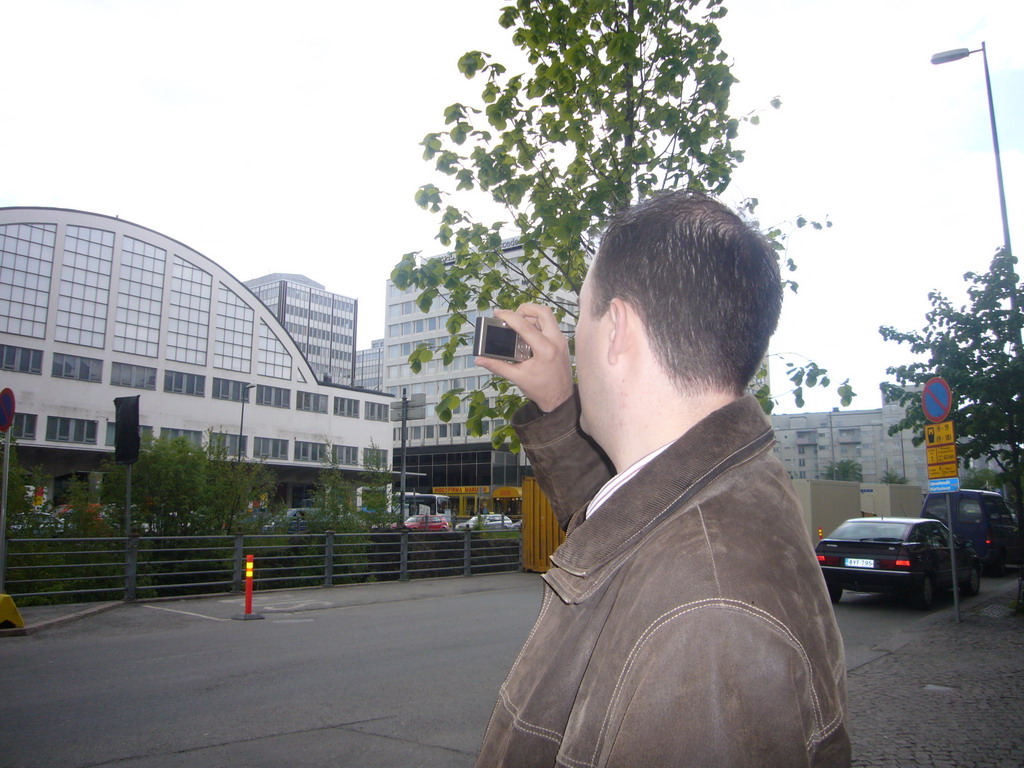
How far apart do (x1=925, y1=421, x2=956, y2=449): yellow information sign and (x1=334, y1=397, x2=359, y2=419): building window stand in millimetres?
69183

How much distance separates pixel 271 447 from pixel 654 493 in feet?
238

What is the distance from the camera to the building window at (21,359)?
5356 centimetres

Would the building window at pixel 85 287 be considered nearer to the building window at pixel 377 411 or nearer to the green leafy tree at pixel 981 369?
the building window at pixel 377 411

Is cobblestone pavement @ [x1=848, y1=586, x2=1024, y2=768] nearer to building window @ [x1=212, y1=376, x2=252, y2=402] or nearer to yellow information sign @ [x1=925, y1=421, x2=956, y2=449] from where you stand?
yellow information sign @ [x1=925, y1=421, x2=956, y2=449]

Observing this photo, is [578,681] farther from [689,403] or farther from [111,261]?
[111,261]

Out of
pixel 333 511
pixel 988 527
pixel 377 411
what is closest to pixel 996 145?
pixel 988 527

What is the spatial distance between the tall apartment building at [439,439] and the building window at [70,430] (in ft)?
90.6

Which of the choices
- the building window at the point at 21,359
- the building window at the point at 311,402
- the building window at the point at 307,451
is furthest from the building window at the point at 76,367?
the building window at the point at 307,451

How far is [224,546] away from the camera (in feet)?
46.6

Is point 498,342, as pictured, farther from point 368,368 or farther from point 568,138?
point 368,368

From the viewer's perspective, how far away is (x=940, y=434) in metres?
11.0

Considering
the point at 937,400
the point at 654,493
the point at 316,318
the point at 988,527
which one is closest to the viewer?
the point at 654,493

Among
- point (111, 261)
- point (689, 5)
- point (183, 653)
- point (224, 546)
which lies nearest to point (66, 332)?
point (111, 261)

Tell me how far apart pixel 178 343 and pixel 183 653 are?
6113cm
